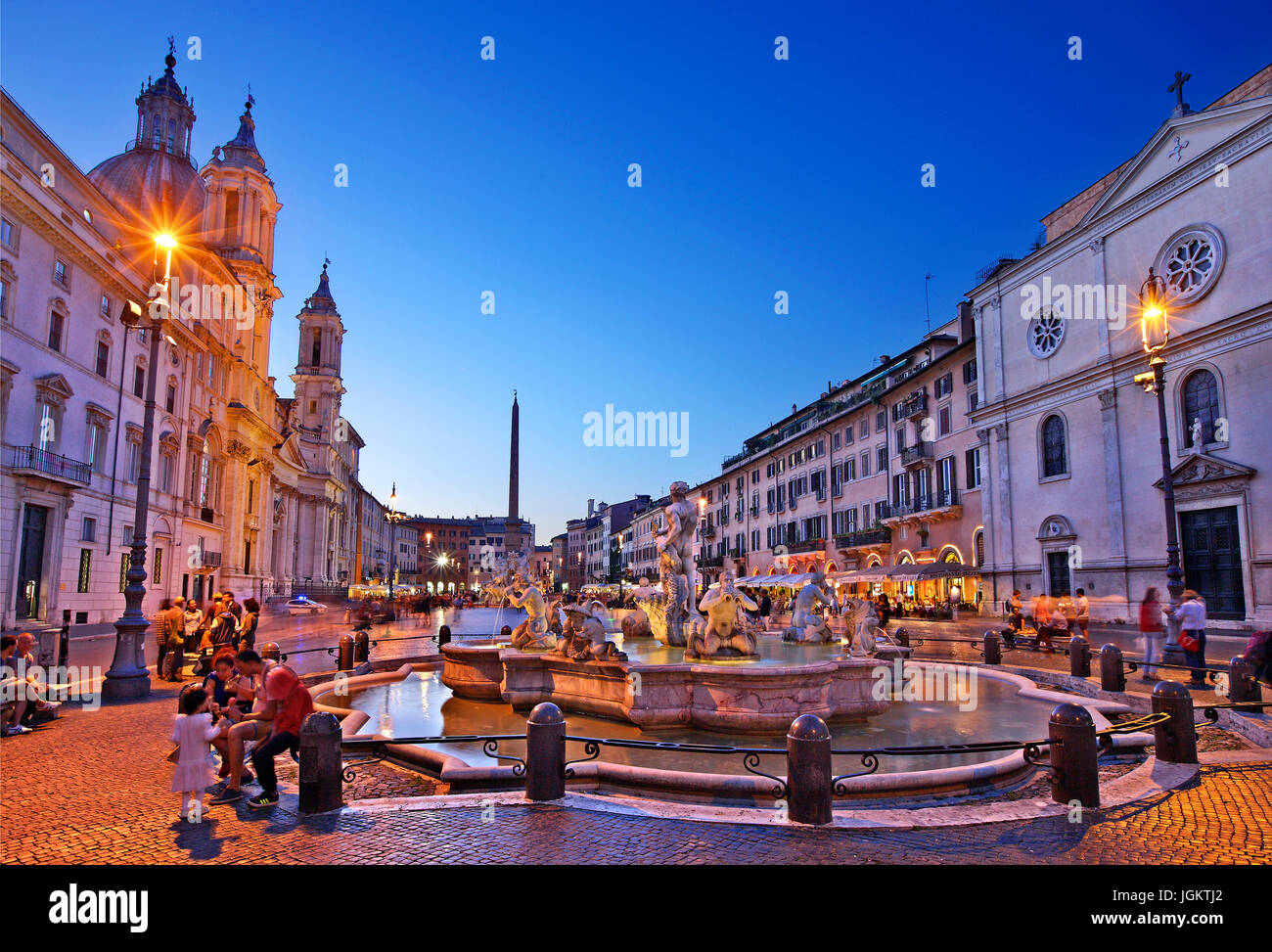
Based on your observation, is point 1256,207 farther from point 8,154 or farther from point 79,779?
point 8,154

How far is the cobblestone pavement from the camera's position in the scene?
4566 mm

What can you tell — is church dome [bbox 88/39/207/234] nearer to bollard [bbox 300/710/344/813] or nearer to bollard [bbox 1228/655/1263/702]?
bollard [bbox 300/710/344/813]

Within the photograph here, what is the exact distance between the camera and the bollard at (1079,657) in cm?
1256

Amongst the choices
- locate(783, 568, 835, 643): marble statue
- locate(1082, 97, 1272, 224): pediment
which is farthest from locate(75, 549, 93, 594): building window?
locate(1082, 97, 1272, 224): pediment

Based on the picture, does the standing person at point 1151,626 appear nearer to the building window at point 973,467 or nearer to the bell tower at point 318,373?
the building window at point 973,467

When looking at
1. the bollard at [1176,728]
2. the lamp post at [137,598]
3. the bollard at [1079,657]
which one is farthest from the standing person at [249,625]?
the bollard at [1079,657]

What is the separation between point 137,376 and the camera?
31672mm

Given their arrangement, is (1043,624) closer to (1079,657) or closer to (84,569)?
(1079,657)

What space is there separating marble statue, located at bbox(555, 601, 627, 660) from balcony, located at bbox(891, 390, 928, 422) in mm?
32830

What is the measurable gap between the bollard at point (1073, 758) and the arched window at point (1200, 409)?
23837mm

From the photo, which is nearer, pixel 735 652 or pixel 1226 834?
pixel 1226 834

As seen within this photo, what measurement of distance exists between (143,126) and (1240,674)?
61307 mm

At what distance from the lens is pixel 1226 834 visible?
4996mm

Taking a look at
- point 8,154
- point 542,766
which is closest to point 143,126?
point 8,154
